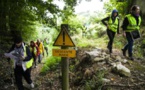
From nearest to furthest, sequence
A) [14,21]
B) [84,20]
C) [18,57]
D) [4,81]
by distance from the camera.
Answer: [18,57] → [4,81] → [14,21] → [84,20]

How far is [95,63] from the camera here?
7.64m

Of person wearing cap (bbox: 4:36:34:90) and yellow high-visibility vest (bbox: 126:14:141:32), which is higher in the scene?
yellow high-visibility vest (bbox: 126:14:141:32)

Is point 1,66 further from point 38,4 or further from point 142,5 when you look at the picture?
point 142,5

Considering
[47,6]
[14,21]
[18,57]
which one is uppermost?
[47,6]

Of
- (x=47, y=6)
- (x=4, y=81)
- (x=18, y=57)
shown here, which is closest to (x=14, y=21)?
(x=47, y=6)

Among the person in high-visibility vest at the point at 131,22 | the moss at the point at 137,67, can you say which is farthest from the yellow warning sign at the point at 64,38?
the person in high-visibility vest at the point at 131,22

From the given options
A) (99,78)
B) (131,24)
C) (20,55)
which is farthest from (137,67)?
(20,55)

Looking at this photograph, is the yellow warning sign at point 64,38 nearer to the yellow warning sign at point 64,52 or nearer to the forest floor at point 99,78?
the yellow warning sign at point 64,52

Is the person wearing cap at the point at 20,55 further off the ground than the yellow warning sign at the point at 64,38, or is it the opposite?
the yellow warning sign at the point at 64,38

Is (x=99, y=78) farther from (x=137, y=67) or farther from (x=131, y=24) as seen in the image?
→ (x=131, y=24)

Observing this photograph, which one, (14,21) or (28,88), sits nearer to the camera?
(28,88)

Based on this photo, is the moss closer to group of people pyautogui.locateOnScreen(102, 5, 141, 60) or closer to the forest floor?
the forest floor

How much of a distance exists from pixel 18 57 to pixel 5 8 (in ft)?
12.4

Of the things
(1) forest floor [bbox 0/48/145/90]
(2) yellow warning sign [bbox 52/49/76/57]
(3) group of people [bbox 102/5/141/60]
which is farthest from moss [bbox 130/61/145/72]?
(2) yellow warning sign [bbox 52/49/76/57]
